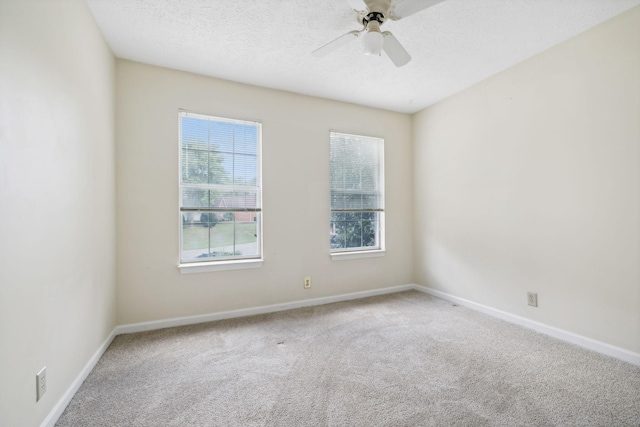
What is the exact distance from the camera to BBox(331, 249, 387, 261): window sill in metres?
3.72

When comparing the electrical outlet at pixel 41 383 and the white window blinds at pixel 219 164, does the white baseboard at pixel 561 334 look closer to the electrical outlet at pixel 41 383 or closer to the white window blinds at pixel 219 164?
the white window blinds at pixel 219 164

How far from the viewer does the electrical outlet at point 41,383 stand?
142 centimetres

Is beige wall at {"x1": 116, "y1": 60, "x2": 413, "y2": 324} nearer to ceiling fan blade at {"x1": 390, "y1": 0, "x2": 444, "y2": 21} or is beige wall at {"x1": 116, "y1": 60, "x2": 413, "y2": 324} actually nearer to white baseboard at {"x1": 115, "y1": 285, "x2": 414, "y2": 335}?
white baseboard at {"x1": 115, "y1": 285, "x2": 414, "y2": 335}

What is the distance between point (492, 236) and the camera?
318 cm

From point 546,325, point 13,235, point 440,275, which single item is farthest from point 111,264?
point 546,325

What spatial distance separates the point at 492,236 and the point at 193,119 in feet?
11.4

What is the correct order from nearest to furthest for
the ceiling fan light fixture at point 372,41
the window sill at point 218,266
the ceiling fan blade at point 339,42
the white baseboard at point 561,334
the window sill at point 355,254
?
the ceiling fan light fixture at point 372,41
the ceiling fan blade at point 339,42
the white baseboard at point 561,334
the window sill at point 218,266
the window sill at point 355,254

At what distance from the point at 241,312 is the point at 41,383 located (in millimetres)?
1834

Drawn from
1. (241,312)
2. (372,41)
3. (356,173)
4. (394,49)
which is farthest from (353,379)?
(356,173)

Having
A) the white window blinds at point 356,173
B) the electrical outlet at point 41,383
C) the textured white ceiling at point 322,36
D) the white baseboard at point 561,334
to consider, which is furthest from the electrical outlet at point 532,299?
the electrical outlet at point 41,383

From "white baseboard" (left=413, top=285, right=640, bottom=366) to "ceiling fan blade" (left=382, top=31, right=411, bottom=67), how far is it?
8.87ft

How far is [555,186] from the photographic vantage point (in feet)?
8.54

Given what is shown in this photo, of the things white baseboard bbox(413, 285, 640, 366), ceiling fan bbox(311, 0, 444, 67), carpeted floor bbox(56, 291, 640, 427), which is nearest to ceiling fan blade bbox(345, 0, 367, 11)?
ceiling fan bbox(311, 0, 444, 67)

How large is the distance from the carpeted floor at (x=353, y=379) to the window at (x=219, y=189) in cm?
83
